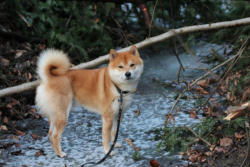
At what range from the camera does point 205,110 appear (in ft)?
15.7

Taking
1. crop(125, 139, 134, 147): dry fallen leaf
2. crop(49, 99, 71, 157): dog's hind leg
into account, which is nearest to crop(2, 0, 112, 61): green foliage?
crop(49, 99, 71, 157): dog's hind leg

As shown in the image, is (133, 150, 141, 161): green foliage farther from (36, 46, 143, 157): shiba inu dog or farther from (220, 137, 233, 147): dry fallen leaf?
(220, 137, 233, 147): dry fallen leaf

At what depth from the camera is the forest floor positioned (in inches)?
132

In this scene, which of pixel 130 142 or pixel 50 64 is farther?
pixel 130 142

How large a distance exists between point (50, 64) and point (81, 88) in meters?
0.54

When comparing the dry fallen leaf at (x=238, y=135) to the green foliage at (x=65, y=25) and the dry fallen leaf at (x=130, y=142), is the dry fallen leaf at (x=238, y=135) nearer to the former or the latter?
the dry fallen leaf at (x=130, y=142)

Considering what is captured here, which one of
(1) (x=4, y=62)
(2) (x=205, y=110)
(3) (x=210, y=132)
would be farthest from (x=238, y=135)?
(1) (x=4, y=62)

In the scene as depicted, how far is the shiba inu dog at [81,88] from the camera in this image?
394 centimetres

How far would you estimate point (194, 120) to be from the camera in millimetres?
4566

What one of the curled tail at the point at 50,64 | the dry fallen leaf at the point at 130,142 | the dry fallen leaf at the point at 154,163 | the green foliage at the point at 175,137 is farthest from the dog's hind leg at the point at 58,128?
the green foliage at the point at 175,137

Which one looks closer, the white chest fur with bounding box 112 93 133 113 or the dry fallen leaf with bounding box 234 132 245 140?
the dry fallen leaf with bounding box 234 132 245 140

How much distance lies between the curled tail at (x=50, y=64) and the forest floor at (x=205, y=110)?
3.13ft

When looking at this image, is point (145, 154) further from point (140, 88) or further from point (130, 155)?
point (140, 88)

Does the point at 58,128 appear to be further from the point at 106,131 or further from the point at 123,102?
the point at 123,102
